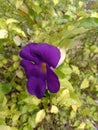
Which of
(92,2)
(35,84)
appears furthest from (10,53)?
(92,2)

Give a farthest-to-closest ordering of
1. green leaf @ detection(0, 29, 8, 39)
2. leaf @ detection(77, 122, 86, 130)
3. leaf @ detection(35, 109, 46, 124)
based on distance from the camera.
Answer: leaf @ detection(77, 122, 86, 130) < leaf @ detection(35, 109, 46, 124) < green leaf @ detection(0, 29, 8, 39)

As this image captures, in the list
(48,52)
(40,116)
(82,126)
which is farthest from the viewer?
(82,126)

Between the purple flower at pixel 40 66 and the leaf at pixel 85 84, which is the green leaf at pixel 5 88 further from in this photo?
the leaf at pixel 85 84

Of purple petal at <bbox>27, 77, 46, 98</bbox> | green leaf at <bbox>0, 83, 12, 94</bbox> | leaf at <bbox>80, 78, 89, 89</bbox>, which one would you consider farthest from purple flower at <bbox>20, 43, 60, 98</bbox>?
leaf at <bbox>80, 78, 89, 89</bbox>

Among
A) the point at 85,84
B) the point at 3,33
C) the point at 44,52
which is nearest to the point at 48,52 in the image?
the point at 44,52

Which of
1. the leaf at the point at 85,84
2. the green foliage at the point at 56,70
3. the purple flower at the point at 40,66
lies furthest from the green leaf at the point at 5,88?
the leaf at the point at 85,84

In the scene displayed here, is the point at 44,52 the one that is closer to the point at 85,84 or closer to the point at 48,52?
the point at 48,52

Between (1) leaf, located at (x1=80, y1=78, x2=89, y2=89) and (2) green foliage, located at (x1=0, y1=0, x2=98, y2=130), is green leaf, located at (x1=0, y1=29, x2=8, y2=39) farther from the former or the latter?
(1) leaf, located at (x1=80, y1=78, x2=89, y2=89)
